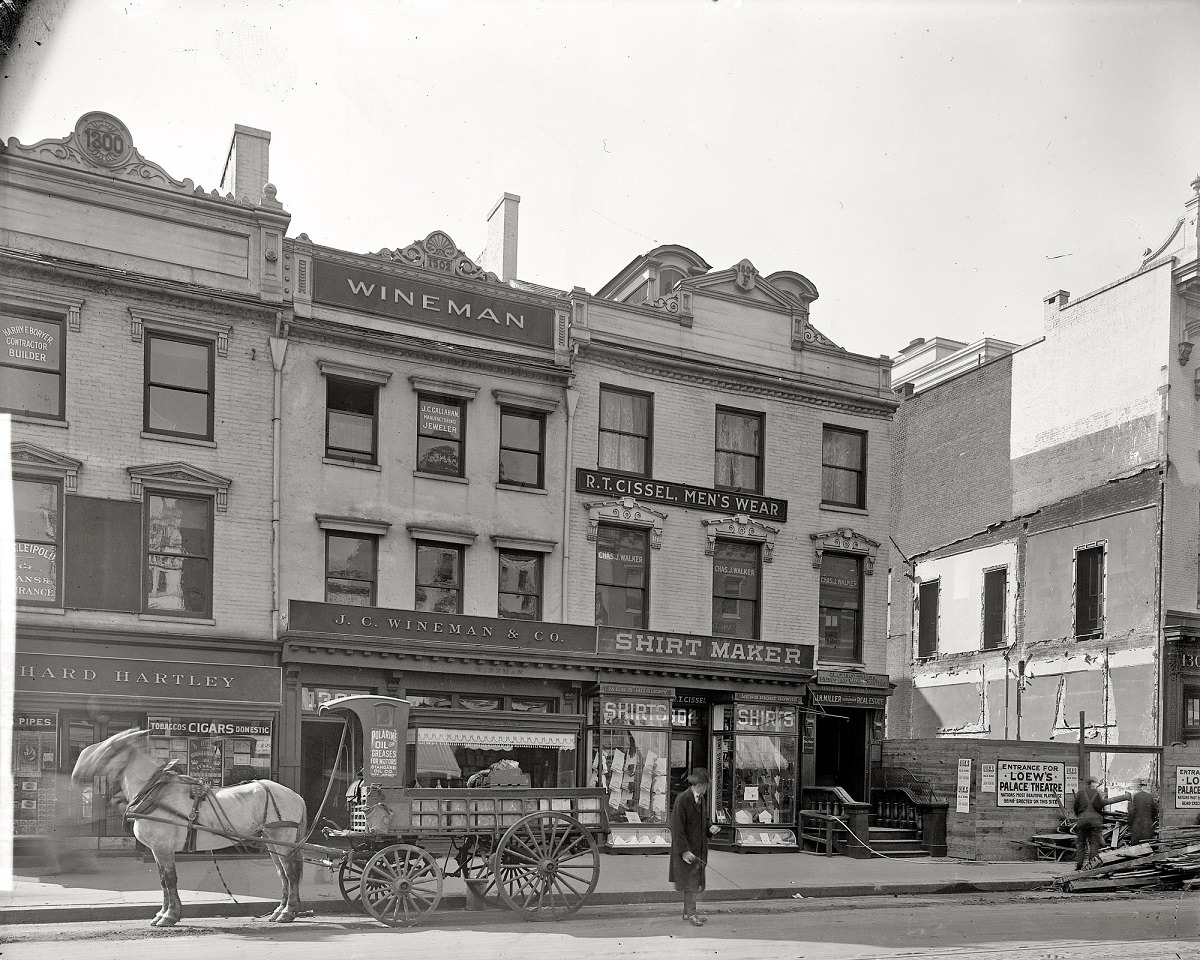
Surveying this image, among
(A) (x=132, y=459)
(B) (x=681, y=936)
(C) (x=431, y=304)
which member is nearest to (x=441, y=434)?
(C) (x=431, y=304)

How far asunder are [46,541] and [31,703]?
247 cm

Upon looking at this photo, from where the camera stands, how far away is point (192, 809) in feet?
41.7

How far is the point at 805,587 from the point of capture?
83.3ft

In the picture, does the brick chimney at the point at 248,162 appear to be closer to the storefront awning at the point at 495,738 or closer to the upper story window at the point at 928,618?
Result: the storefront awning at the point at 495,738

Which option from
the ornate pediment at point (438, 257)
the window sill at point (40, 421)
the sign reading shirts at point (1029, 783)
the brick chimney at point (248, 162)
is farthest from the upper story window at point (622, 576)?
the window sill at point (40, 421)

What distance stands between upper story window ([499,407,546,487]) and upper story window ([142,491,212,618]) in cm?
547

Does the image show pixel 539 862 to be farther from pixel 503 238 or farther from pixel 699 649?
pixel 503 238

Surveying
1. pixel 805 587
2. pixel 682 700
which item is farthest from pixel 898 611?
pixel 682 700

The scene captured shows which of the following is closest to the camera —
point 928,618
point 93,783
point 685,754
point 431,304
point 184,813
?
point 184,813

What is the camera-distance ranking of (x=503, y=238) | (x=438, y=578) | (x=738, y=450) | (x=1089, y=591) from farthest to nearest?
(x=1089, y=591)
(x=503, y=238)
(x=738, y=450)
(x=438, y=578)

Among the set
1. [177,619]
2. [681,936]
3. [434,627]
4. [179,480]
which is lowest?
[681,936]

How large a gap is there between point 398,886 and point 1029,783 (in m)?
14.9

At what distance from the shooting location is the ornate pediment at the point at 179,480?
64.0 feet

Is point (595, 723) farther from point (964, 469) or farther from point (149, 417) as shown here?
point (964, 469)
